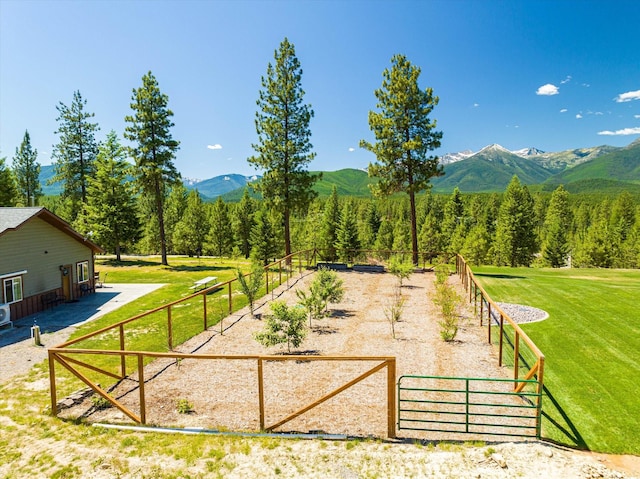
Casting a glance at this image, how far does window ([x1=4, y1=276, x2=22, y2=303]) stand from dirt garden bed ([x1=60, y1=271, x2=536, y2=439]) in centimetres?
1087

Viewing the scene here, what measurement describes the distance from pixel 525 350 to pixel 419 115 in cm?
1892

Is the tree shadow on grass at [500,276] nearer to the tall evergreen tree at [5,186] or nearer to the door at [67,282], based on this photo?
the door at [67,282]

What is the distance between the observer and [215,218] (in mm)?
57781

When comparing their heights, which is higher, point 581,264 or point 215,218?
point 215,218

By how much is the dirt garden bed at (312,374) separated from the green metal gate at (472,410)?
37 cm

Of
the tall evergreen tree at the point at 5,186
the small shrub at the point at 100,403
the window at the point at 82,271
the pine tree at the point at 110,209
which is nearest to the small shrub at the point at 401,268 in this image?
the small shrub at the point at 100,403

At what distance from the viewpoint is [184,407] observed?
27.0ft

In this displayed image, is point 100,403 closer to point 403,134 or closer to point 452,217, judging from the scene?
point 403,134

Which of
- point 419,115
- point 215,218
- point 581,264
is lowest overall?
point 581,264

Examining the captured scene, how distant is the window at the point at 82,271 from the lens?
2242cm

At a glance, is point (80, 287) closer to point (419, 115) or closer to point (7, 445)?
point (7, 445)

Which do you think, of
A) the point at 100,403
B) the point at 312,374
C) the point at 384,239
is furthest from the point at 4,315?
the point at 384,239

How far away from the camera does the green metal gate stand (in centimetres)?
675

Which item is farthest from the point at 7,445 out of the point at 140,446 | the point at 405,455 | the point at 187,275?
the point at 187,275
